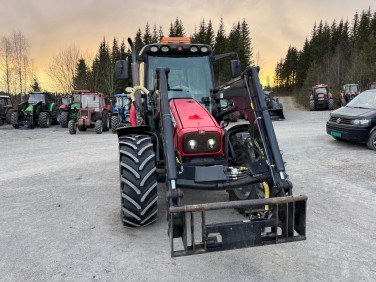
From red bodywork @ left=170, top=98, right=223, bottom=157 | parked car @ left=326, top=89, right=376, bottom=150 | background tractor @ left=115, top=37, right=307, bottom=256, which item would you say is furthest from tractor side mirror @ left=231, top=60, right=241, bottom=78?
parked car @ left=326, top=89, right=376, bottom=150

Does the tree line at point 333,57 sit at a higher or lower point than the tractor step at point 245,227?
higher

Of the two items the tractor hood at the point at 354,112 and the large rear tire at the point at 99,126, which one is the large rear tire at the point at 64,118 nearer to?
the large rear tire at the point at 99,126

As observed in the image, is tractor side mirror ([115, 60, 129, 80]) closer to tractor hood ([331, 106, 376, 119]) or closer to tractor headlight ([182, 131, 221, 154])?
tractor headlight ([182, 131, 221, 154])

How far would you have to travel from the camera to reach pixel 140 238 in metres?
3.86

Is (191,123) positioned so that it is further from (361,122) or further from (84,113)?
(84,113)

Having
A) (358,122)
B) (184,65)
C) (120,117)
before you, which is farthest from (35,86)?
(184,65)

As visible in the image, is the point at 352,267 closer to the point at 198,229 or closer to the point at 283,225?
the point at 283,225

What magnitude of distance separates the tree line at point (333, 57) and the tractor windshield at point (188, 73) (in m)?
35.6

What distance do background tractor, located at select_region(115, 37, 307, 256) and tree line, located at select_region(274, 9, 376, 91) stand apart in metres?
36.3

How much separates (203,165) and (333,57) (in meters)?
58.2

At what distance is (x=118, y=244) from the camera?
3.73 metres

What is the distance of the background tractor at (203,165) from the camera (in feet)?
9.43

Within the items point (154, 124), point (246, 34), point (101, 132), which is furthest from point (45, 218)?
point (246, 34)

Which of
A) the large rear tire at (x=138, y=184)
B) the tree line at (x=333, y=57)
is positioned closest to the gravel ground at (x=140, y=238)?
the large rear tire at (x=138, y=184)
